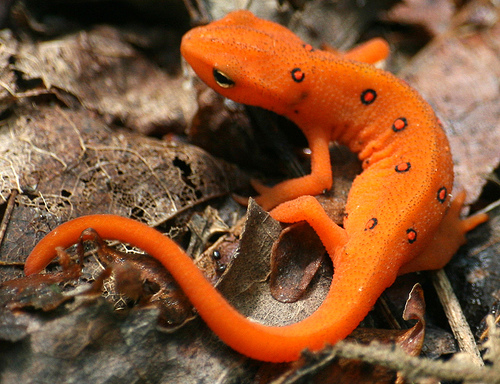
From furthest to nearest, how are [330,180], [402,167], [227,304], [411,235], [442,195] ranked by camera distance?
1. [330,180]
2. [402,167]
3. [442,195]
4. [411,235]
5. [227,304]

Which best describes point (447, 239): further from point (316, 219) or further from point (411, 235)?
point (316, 219)

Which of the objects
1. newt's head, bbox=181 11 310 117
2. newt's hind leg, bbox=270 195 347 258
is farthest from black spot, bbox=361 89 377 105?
newt's hind leg, bbox=270 195 347 258

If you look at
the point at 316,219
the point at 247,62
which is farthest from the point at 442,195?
the point at 247,62

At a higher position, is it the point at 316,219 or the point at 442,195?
the point at 442,195

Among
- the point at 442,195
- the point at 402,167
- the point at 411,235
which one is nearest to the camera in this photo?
the point at 411,235

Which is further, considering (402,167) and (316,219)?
(402,167)

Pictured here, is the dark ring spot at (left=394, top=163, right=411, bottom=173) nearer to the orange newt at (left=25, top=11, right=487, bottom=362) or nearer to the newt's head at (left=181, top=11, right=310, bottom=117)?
the orange newt at (left=25, top=11, right=487, bottom=362)
